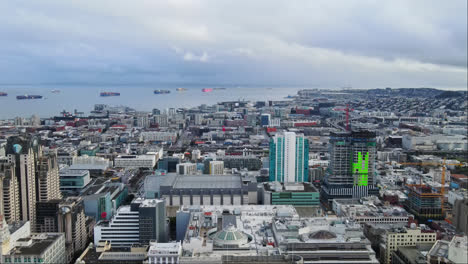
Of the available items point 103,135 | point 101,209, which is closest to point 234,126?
point 103,135

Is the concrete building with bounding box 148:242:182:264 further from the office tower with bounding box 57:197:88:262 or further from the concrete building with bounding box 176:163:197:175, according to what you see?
the concrete building with bounding box 176:163:197:175

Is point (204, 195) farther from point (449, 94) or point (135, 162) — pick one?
point (449, 94)

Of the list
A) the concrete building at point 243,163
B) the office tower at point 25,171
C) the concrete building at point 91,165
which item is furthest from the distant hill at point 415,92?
the office tower at point 25,171

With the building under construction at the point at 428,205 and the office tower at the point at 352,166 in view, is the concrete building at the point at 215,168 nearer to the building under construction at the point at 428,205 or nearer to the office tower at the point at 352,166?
the office tower at the point at 352,166

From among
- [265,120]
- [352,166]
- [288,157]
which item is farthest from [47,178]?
[265,120]

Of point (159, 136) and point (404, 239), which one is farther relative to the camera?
point (159, 136)

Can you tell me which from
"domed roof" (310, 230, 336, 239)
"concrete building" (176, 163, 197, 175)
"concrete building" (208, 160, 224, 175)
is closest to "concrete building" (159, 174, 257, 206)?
"concrete building" (176, 163, 197, 175)
